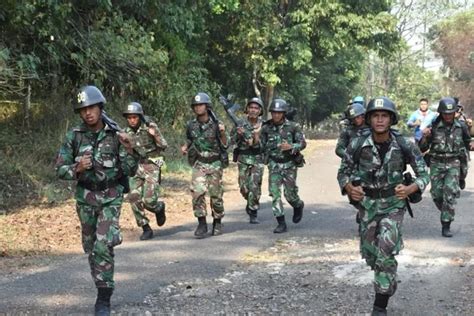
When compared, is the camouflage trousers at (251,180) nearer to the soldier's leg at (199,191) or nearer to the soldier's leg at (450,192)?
the soldier's leg at (199,191)

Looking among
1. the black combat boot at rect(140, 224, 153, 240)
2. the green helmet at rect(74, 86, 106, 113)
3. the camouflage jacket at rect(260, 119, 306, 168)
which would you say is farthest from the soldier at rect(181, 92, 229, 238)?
the green helmet at rect(74, 86, 106, 113)

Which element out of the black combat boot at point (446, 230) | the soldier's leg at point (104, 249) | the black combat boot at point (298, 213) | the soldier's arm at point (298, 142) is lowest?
the black combat boot at point (446, 230)

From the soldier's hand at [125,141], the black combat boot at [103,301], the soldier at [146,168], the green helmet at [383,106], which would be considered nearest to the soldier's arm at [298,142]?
the soldier at [146,168]

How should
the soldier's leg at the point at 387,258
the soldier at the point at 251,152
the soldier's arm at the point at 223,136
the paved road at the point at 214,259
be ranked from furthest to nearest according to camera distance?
the soldier at the point at 251,152 → the soldier's arm at the point at 223,136 → the paved road at the point at 214,259 → the soldier's leg at the point at 387,258

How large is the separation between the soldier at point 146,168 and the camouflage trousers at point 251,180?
1529mm

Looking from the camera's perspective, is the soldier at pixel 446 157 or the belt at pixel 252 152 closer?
the soldier at pixel 446 157

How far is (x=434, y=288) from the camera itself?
6188 mm

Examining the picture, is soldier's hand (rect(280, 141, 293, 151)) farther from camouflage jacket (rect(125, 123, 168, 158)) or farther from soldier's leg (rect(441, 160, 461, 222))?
soldier's leg (rect(441, 160, 461, 222))

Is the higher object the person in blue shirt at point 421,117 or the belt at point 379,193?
the person in blue shirt at point 421,117

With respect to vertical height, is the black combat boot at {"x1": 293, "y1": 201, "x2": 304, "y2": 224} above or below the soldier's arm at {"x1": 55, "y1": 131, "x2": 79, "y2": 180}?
below

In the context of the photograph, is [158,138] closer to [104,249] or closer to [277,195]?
[277,195]

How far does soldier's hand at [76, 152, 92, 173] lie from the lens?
17.2ft

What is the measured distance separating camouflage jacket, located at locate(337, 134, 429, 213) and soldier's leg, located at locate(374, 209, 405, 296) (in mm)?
190

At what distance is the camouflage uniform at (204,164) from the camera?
8742 millimetres
